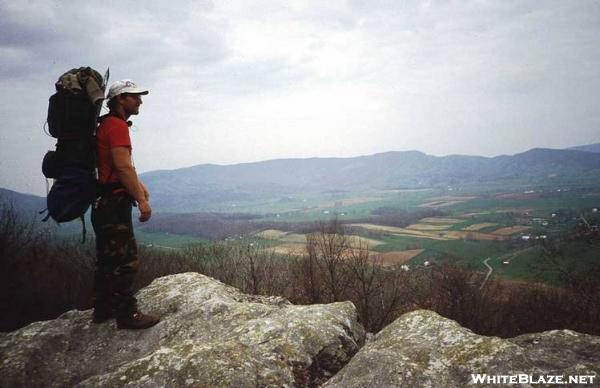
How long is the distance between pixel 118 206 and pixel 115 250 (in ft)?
2.21

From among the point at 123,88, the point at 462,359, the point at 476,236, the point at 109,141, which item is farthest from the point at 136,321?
the point at 476,236

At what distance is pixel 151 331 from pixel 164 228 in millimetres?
115898

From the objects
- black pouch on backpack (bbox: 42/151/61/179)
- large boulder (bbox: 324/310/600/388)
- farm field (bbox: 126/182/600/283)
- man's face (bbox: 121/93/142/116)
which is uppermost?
man's face (bbox: 121/93/142/116)

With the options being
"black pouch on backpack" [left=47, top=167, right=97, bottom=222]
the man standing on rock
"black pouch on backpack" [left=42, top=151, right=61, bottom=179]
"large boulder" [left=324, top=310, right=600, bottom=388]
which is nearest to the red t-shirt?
the man standing on rock

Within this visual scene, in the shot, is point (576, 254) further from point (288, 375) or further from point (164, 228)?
point (164, 228)

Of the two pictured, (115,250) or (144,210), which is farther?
(115,250)

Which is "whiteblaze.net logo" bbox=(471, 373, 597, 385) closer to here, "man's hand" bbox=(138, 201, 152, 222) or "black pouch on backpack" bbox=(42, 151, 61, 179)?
"man's hand" bbox=(138, 201, 152, 222)

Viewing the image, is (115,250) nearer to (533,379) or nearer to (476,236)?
(533,379)

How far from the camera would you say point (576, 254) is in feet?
174

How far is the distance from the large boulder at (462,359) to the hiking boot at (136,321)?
3.08 metres

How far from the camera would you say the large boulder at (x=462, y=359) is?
344 centimetres

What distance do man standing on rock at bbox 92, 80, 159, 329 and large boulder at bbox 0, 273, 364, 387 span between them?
55 cm

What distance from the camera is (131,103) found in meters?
5.06

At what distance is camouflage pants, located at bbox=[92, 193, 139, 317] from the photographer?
16.1 ft
